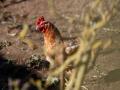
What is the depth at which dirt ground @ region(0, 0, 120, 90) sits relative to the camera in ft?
21.1

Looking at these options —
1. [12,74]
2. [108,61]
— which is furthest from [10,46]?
[108,61]

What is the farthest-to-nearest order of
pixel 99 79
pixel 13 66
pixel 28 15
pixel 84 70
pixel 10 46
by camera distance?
pixel 28 15 < pixel 10 46 < pixel 13 66 < pixel 99 79 < pixel 84 70

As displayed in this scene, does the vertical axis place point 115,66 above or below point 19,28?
below

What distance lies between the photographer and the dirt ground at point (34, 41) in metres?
6.44

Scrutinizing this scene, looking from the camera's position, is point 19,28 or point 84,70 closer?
point 84,70

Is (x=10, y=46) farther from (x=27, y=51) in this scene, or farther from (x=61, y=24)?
(x=61, y=24)

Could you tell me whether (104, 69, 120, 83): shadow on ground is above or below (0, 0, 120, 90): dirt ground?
below

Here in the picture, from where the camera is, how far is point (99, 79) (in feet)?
21.5

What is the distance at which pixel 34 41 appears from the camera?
7.66m

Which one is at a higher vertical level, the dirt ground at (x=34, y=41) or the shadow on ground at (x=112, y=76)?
the dirt ground at (x=34, y=41)

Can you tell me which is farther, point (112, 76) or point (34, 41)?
point (34, 41)

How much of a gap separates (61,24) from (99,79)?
6.62ft

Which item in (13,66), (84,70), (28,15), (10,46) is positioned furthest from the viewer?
(28,15)

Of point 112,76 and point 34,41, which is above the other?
point 34,41
